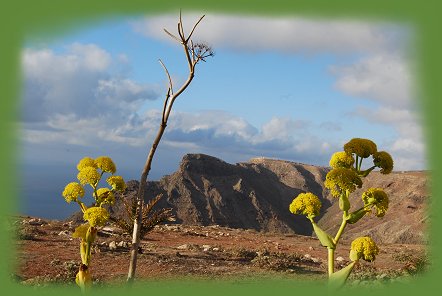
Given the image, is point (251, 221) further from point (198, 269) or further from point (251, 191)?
point (198, 269)

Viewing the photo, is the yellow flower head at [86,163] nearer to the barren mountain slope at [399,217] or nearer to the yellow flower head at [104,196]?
the yellow flower head at [104,196]

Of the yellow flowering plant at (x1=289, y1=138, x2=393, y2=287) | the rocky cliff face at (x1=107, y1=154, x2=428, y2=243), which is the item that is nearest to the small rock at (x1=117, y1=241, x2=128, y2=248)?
the yellow flowering plant at (x1=289, y1=138, x2=393, y2=287)

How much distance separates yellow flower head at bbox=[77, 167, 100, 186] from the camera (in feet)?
20.6

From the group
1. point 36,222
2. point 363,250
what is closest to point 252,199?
point 36,222

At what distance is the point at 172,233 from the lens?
29.2m

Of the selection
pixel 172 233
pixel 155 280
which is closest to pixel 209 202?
pixel 172 233

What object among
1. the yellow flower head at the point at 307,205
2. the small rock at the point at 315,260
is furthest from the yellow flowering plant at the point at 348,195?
the small rock at the point at 315,260

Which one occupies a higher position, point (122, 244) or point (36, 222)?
point (122, 244)

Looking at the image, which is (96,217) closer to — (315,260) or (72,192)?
(72,192)

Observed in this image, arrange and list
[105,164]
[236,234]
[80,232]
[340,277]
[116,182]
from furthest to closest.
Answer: [236,234] < [116,182] < [105,164] < [80,232] < [340,277]

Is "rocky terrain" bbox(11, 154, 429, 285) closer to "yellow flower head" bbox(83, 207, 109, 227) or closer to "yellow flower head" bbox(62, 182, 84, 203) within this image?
"yellow flower head" bbox(62, 182, 84, 203)

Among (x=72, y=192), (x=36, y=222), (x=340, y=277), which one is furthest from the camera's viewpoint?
(x=36, y=222)

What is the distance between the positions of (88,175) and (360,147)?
11.4ft

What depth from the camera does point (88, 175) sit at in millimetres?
6285
